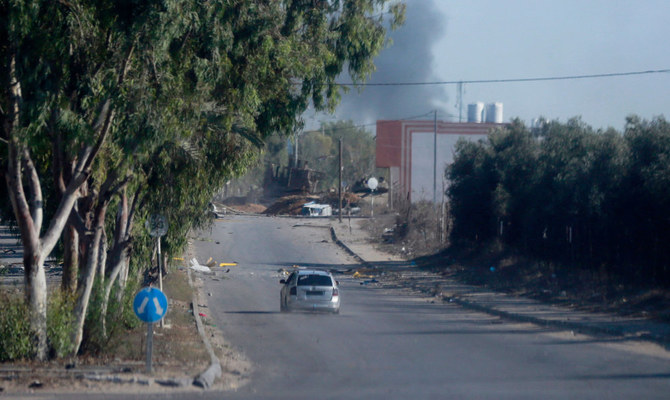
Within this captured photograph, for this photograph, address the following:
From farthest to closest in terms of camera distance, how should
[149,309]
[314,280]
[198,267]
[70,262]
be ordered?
[198,267] < [314,280] < [70,262] < [149,309]

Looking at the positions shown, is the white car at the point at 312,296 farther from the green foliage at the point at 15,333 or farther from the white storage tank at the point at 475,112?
the white storage tank at the point at 475,112

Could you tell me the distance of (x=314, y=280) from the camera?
70.2 ft

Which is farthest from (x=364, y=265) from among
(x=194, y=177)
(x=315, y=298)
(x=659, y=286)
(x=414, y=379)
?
(x=414, y=379)

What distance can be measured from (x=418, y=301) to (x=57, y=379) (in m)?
15.9

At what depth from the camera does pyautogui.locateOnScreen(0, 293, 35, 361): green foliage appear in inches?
444

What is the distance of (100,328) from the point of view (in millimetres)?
13016

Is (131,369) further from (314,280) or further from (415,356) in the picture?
(314,280)

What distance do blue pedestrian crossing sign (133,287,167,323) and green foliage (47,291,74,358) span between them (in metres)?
1.57

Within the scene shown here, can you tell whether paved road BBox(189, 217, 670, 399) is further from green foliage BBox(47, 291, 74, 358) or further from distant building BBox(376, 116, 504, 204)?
distant building BBox(376, 116, 504, 204)

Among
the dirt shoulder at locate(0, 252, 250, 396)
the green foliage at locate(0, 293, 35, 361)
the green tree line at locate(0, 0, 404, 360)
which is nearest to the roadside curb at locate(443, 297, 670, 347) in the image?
the green tree line at locate(0, 0, 404, 360)

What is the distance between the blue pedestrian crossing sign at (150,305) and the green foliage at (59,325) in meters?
1.57

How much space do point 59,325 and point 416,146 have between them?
170 feet

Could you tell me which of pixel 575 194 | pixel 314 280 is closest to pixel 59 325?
pixel 314 280

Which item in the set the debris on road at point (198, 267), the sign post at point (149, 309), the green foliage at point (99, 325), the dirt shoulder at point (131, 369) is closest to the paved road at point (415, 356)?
the dirt shoulder at point (131, 369)
